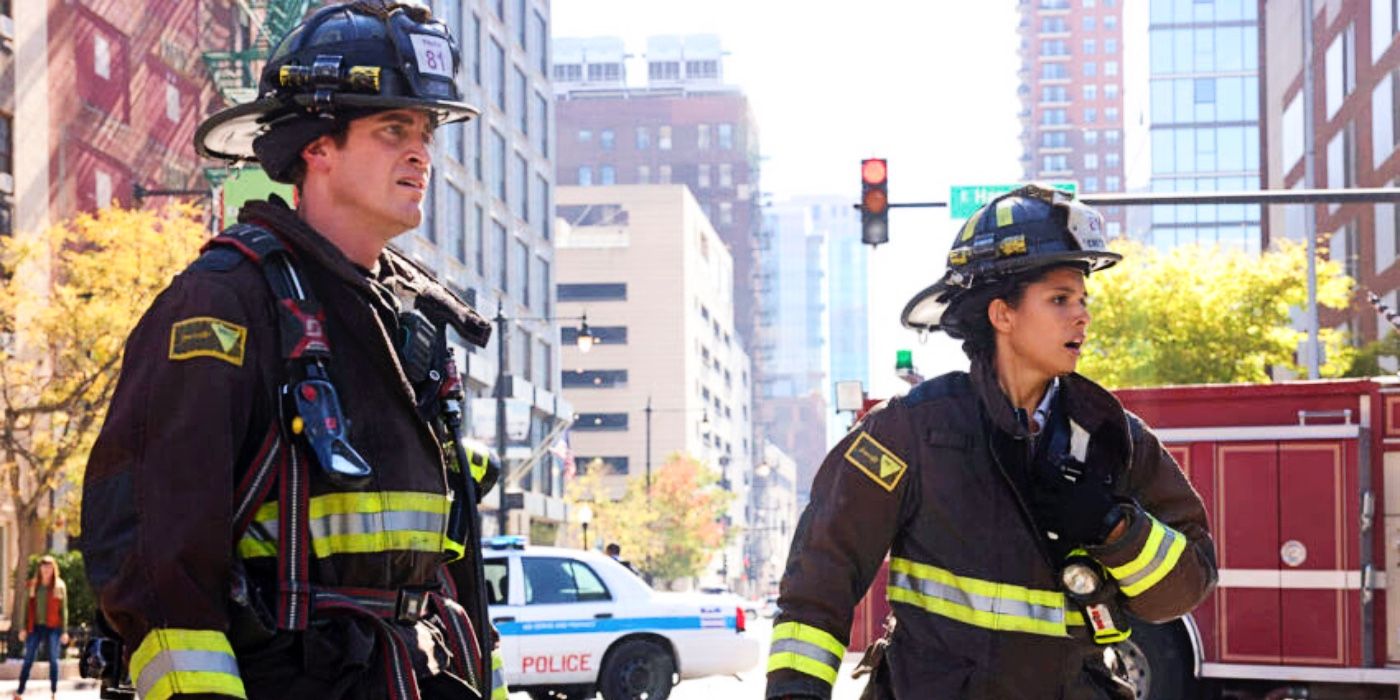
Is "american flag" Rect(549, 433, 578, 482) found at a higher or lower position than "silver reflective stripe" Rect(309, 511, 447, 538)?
lower

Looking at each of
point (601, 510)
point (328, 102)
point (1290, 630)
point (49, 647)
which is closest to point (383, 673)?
point (328, 102)

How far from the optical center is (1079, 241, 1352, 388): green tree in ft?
147

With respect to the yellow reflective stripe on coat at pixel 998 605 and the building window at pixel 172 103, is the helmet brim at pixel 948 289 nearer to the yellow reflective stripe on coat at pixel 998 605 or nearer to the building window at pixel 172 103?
the yellow reflective stripe on coat at pixel 998 605

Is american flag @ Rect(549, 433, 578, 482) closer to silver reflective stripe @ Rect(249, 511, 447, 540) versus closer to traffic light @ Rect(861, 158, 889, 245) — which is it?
traffic light @ Rect(861, 158, 889, 245)

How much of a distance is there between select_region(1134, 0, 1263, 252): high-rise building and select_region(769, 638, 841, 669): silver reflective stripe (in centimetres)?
12159

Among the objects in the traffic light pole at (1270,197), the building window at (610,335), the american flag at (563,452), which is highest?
the building window at (610,335)

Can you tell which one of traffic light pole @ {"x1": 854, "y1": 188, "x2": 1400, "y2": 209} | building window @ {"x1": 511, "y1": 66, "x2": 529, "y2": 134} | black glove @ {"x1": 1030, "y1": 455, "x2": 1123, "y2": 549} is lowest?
black glove @ {"x1": 1030, "y1": 455, "x2": 1123, "y2": 549}

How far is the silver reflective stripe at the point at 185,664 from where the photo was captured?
11.5 feet

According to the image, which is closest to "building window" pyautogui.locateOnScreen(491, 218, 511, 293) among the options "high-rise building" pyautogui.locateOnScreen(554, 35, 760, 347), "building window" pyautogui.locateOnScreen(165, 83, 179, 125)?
"building window" pyautogui.locateOnScreen(165, 83, 179, 125)

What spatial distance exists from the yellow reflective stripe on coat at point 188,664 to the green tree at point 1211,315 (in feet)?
140

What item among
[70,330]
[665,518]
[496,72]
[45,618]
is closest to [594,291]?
[665,518]

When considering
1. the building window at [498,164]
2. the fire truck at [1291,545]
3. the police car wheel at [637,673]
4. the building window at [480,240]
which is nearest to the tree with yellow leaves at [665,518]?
the building window at [498,164]

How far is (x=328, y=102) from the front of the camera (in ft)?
13.4

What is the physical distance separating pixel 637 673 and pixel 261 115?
15958mm
